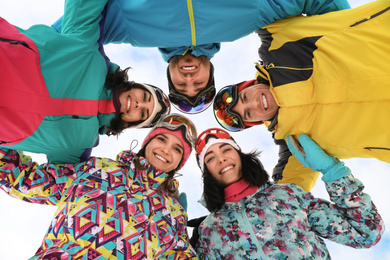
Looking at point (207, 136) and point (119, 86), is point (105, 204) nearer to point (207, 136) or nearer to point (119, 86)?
point (119, 86)

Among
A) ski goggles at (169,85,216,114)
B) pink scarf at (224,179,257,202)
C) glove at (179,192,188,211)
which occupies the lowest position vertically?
pink scarf at (224,179,257,202)

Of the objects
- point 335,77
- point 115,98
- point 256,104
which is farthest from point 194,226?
point 335,77

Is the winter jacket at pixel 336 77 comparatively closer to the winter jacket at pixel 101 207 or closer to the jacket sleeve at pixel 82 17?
the winter jacket at pixel 101 207

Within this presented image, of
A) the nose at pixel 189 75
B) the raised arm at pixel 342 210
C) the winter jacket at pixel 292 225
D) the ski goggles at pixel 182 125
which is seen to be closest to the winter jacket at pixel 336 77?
the raised arm at pixel 342 210

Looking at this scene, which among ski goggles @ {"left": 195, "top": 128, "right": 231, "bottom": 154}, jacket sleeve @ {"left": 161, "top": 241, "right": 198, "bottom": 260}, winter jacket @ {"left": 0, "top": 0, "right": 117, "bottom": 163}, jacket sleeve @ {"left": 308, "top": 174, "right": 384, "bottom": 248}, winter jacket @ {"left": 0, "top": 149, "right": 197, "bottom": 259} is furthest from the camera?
ski goggles @ {"left": 195, "top": 128, "right": 231, "bottom": 154}

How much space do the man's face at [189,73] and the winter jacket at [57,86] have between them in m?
0.69

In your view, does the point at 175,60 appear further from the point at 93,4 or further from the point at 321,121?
the point at 321,121

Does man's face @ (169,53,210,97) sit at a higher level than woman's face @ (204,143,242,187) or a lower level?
higher

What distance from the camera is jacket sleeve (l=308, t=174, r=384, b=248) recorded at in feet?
7.45

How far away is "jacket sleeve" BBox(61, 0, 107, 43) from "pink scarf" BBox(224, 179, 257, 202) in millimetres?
1817

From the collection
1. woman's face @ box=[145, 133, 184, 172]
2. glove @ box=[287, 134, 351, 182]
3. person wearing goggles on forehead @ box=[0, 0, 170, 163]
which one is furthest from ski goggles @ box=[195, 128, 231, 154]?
glove @ box=[287, 134, 351, 182]

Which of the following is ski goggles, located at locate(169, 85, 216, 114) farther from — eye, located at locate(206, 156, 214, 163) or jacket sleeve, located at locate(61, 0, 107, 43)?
jacket sleeve, located at locate(61, 0, 107, 43)

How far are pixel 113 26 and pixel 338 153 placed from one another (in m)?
2.27

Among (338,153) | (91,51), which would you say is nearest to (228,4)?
(91,51)
